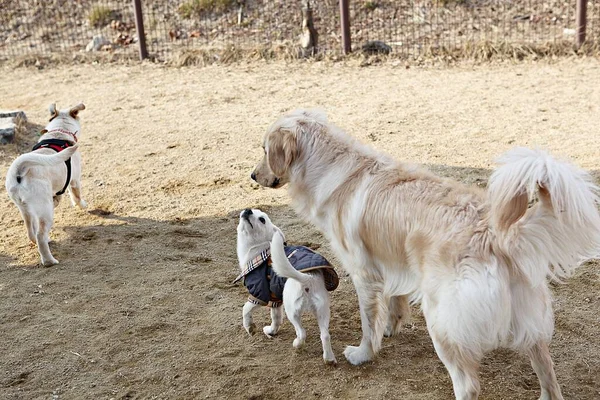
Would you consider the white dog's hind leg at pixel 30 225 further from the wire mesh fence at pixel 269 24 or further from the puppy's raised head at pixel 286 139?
the wire mesh fence at pixel 269 24

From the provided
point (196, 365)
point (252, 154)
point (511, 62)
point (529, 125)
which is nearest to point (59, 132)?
point (252, 154)

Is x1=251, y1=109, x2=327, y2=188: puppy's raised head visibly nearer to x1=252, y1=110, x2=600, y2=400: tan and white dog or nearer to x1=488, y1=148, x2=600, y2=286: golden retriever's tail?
x1=252, y1=110, x2=600, y2=400: tan and white dog

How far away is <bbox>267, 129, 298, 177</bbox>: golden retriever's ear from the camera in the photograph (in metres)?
3.94

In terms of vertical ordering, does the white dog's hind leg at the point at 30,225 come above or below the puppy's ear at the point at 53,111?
below

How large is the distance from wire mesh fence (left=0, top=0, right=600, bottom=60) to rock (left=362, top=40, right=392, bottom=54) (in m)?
0.16

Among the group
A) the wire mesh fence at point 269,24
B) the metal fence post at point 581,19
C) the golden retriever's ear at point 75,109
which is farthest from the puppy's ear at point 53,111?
the metal fence post at point 581,19

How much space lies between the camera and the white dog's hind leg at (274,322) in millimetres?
4234

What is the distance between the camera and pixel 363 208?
3629mm

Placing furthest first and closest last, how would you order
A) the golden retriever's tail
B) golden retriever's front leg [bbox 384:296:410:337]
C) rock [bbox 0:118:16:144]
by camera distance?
rock [bbox 0:118:16:144] < golden retriever's front leg [bbox 384:296:410:337] < the golden retriever's tail

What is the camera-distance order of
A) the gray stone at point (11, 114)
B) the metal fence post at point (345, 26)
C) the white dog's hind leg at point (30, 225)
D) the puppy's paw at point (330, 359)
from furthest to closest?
the metal fence post at point (345, 26) < the gray stone at point (11, 114) < the white dog's hind leg at point (30, 225) < the puppy's paw at point (330, 359)

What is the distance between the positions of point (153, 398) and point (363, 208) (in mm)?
1519

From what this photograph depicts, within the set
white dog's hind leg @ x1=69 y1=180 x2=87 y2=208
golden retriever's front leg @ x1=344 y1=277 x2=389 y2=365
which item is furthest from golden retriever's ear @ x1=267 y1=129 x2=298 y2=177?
white dog's hind leg @ x1=69 y1=180 x2=87 y2=208

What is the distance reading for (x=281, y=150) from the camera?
13.0ft

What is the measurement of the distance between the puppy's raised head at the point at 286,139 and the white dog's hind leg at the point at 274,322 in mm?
816
